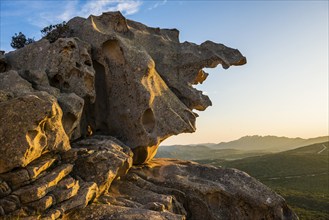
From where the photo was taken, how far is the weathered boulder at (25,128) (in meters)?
17.0

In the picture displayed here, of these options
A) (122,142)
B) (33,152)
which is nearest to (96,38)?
(122,142)

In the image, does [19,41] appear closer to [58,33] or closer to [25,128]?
[58,33]

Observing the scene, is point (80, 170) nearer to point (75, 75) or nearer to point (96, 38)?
point (75, 75)

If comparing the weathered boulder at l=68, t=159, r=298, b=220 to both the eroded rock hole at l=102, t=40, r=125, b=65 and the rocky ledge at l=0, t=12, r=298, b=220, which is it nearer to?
the rocky ledge at l=0, t=12, r=298, b=220

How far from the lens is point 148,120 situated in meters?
28.5

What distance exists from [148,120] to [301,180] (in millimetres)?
93351

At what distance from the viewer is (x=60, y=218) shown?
16438mm

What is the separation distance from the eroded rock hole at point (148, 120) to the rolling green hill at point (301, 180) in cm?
4038

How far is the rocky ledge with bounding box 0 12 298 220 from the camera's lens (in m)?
17.3

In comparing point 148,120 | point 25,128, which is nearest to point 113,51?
point 148,120

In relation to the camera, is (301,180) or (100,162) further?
(301,180)

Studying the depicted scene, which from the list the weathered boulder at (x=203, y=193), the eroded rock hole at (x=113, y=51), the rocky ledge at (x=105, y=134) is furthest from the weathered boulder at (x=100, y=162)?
the eroded rock hole at (x=113, y=51)

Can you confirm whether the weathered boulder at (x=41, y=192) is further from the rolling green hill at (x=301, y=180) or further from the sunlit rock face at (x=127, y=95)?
the rolling green hill at (x=301, y=180)

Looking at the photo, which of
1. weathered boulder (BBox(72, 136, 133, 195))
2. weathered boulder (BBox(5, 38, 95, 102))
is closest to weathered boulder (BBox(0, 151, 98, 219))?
weathered boulder (BBox(72, 136, 133, 195))
